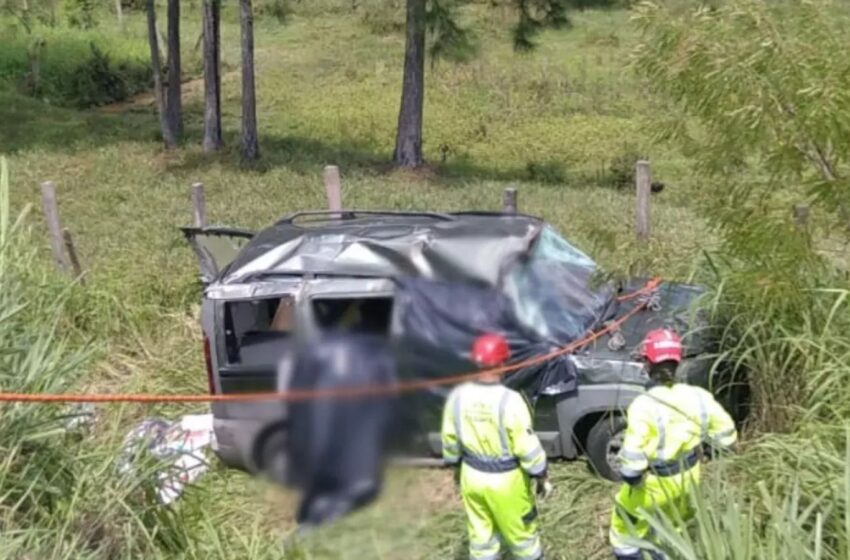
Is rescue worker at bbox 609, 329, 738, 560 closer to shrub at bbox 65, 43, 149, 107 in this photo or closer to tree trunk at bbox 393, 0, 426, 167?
tree trunk at bbox 393, 0, 426, 167

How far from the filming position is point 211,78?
66.1 feet

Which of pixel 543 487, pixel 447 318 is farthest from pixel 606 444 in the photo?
pixel 447 318

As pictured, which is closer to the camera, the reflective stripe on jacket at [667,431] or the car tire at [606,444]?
the reflective stripe on jacket at [667,431]

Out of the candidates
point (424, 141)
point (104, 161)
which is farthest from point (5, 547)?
point (424, 141)

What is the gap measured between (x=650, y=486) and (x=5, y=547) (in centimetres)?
285

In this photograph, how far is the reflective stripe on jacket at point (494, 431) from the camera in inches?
205

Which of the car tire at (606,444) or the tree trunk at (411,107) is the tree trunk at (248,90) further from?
the car tire at (606,444)

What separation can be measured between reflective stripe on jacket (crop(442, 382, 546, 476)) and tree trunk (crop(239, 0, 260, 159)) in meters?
14.7

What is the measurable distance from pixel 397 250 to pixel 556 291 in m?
1.08

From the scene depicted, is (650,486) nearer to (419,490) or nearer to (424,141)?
(419,490)

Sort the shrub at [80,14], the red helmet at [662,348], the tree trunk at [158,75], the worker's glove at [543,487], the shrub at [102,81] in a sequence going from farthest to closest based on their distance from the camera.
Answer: the shrub at [80,14] < the shrub at [102,81] < the tree trunk at [158,75] < the worker's glove at [543,487] < the red helmet at [662,348]

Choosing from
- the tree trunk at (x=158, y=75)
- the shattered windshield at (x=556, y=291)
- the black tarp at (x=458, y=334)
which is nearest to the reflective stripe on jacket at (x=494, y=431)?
the black tarp at (x=458, y=334)

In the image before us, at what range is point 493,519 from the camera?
211 inches

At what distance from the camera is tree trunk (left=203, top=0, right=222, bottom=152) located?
20156 mm
